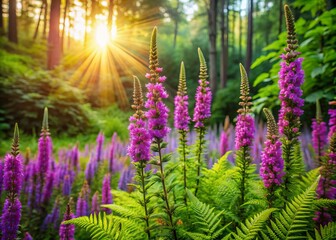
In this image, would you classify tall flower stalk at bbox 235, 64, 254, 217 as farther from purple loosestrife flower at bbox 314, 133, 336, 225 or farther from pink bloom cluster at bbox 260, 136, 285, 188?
purple loosestrife flower at bbox 314, 133, 336, 225

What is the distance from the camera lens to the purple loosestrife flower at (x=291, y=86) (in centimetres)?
230

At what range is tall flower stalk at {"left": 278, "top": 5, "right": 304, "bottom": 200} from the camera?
2.30m

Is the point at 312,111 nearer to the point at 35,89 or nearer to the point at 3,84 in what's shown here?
the point at 35,89

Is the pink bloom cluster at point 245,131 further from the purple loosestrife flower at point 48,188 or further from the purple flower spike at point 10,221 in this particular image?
the purple loosestrife flower at point 48,188

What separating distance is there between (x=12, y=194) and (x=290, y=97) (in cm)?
246

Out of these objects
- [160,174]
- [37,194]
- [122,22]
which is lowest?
[37,194]

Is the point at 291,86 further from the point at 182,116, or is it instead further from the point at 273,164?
the point at 182,116

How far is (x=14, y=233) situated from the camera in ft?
7.66

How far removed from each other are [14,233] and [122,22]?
25940mm

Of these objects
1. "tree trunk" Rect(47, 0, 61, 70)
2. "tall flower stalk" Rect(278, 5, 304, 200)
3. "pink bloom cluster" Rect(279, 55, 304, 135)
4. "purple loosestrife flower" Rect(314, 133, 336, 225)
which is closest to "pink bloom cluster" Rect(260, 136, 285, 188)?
"tall flower stalk" Rect(278, 5, 304, 200)

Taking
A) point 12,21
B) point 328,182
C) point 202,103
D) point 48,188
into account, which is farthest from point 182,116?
point 12,21

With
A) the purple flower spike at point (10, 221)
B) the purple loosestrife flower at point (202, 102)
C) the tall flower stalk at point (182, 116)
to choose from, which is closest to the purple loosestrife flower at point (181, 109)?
the tall flower stalk at point (182, 116)

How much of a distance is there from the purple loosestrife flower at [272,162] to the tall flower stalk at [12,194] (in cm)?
205

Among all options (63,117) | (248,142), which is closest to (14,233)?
(248,142)
